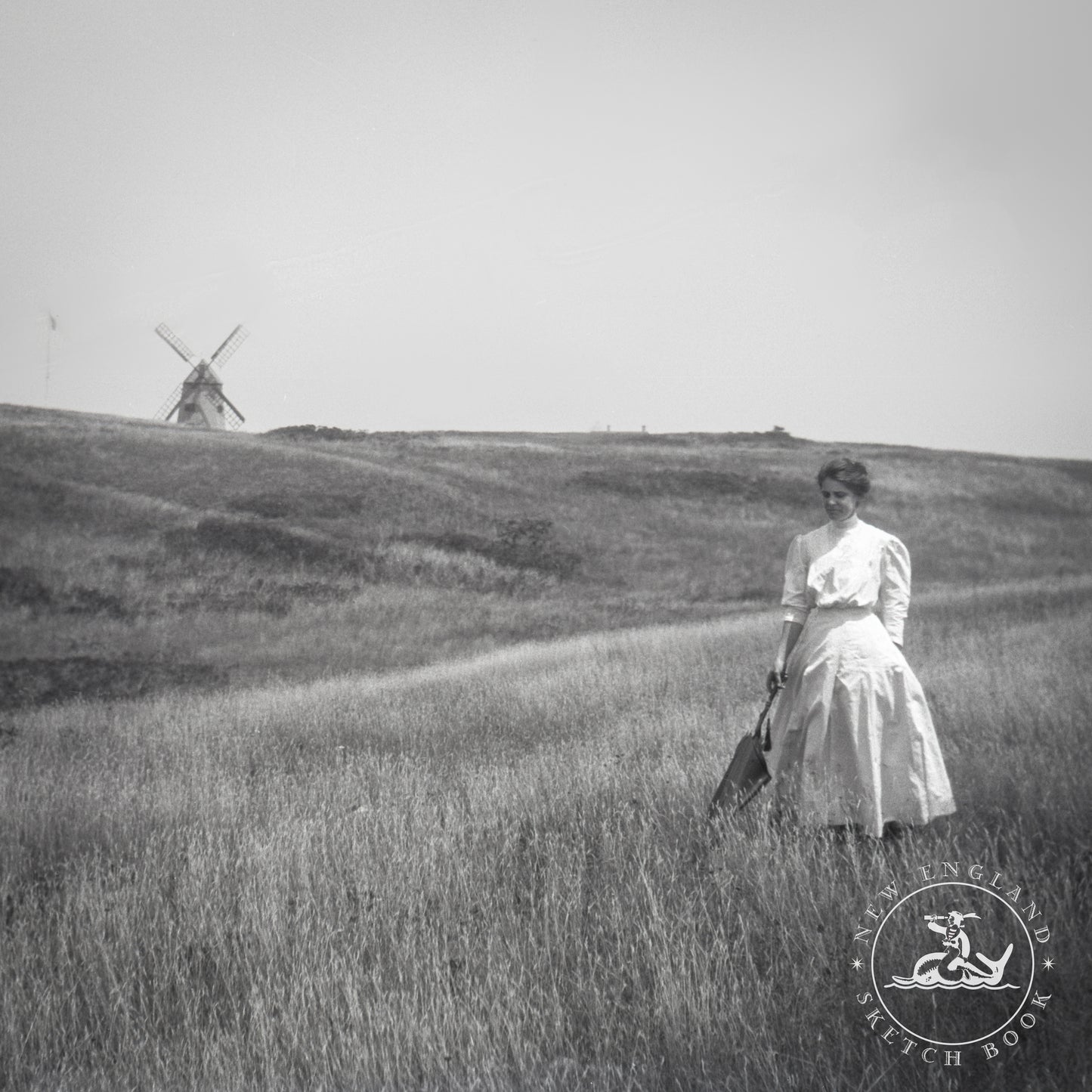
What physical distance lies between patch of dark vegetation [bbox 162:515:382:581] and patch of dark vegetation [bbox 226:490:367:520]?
7.79 feet

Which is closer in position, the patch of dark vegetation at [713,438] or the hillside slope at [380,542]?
the hillside slope at [380,542]

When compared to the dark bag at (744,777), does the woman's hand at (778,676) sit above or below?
above

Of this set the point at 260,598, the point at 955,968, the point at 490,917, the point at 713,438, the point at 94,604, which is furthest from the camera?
the point at 713,438

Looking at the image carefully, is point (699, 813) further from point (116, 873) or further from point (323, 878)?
point (116, 873)

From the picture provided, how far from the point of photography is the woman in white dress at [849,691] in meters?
4.35

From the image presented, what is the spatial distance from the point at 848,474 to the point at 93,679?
1608 centimetres

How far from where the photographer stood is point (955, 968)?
2.94 meters

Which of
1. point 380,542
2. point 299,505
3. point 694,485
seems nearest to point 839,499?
point 380,542

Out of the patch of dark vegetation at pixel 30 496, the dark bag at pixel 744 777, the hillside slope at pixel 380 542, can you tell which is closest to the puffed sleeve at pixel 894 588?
the dark bag at pixel 744 777

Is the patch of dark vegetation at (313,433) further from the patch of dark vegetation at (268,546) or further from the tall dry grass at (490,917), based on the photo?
the tall dry grass at (490,917)

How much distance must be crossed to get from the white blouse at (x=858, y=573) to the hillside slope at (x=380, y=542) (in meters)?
14.8

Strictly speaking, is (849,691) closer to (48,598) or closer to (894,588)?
(894,588)

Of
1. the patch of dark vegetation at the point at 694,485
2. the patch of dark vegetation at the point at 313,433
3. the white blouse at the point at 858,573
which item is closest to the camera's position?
the white blouse at the point at 858,573

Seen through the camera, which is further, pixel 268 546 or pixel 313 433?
pixel 313 433
